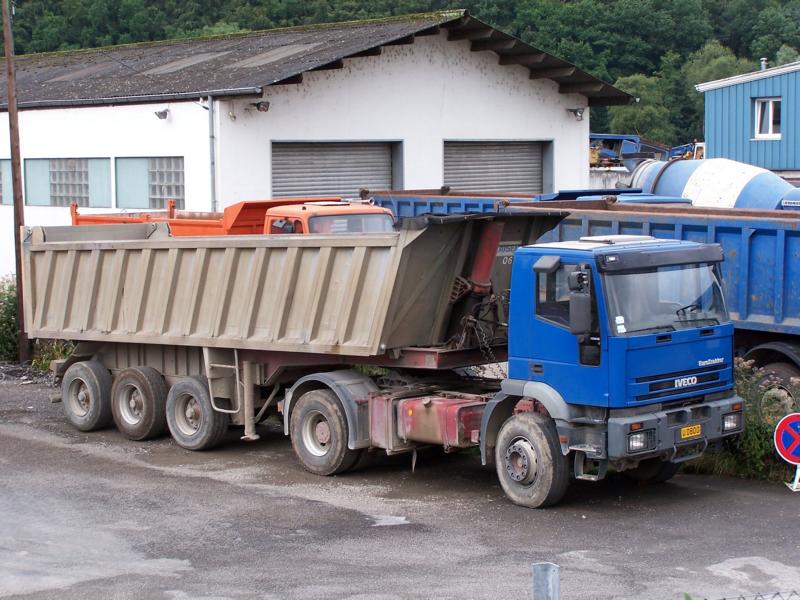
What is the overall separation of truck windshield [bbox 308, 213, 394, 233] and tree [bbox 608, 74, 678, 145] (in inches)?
2397

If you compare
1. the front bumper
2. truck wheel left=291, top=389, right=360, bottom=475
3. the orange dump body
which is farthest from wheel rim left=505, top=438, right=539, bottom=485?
the orange dump body

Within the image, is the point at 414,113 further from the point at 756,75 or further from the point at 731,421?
the point at 756,75

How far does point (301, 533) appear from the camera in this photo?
10.4 metres

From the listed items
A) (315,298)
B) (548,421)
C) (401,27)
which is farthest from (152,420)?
(401,27)

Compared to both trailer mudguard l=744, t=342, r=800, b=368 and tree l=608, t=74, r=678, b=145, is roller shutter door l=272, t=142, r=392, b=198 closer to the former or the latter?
trailer mudguard l=744, t=342, r=800, b=368

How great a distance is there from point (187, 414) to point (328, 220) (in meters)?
3.39

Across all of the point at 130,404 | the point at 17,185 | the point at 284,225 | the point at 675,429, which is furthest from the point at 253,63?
the point at 675,429

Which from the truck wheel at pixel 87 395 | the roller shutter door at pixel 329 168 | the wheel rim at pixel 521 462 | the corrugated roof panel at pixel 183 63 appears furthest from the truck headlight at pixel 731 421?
the corrugated roof panel at pixel 183 63

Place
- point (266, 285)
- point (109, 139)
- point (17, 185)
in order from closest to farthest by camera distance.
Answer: point (266, 285) → point (17, 185) → point (109, 139)

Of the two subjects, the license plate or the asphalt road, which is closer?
the asphalt road

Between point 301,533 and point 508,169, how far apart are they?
61.8 feet

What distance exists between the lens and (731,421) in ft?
36.8

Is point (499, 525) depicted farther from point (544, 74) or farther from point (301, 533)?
point (544, 74)

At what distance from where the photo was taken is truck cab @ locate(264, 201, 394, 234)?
16031 millimetres
